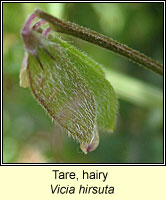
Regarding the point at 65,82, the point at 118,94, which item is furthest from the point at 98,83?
the point at 118,94

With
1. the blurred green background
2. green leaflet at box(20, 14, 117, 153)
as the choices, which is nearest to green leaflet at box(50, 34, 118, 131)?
green leaflet at box(20, 14, 117, 153)

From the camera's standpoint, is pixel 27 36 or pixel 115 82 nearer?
pixel 27 36

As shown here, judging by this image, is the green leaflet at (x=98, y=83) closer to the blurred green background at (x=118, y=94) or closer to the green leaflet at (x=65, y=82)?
the green leaflet at (x=65, y=82)

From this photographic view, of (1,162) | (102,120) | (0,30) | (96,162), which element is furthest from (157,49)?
(102,120)

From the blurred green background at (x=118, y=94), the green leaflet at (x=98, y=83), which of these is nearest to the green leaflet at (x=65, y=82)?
the green leaflet at (x=98, y=83)

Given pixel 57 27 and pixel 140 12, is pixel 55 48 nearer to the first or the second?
pixel 57 27

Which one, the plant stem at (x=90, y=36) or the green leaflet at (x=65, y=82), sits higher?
the plant stem at (x=90, y=36)
